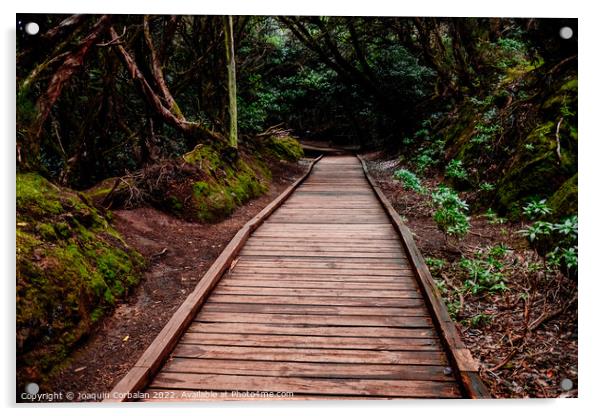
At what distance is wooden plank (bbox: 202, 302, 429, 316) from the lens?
12.3 ft

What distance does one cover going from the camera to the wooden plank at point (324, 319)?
355cm

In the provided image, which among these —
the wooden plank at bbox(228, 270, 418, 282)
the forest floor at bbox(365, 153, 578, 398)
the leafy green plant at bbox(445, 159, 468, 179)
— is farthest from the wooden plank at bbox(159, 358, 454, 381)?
the leafy green plant at bbox(445, 159, 468, 179)

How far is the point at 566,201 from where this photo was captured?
13.5 feet

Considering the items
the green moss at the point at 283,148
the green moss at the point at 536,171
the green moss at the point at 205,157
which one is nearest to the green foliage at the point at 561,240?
the green moss at the point at 536,171

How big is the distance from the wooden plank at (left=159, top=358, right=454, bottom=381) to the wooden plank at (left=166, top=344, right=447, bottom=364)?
0.05 metres

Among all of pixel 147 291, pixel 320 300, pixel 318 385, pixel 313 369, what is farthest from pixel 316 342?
pixel 147 291

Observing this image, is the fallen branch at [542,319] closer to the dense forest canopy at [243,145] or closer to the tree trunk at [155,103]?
the dense forest canopy at [243,145]

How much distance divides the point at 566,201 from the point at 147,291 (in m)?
4.05

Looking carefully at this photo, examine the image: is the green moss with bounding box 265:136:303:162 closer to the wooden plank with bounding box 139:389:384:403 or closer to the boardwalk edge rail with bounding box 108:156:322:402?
the boardwalk edge rail with bounding box 108:156:322:402

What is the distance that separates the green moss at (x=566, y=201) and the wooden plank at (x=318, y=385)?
2.24 meters

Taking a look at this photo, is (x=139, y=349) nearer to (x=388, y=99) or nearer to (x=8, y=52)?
(x=8, y=52)

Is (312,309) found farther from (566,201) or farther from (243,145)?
(243,145)
